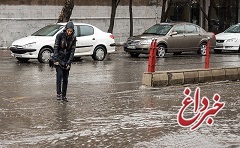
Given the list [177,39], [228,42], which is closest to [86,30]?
[177,39]

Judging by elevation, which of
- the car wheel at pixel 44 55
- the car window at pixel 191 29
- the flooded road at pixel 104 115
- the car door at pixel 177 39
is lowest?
the flooded road at pixel 104 115

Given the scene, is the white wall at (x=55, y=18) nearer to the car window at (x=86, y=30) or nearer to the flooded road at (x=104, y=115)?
the car window at (x=86, y=30)

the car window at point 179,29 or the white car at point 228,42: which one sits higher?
the car window at point 179,29

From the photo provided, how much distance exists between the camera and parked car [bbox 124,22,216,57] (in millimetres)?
24344

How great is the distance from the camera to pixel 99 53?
2264cm

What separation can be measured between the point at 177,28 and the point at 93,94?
1343 cm

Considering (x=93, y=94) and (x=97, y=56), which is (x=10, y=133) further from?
(x=97, y=56)

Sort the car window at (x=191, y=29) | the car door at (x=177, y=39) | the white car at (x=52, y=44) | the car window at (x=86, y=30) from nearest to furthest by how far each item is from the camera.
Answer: the white car at (x=52, y=44) < the car window at (x=86, y=30) < the car door at (x=177, y=39) < the car window at (x=191, y=29)

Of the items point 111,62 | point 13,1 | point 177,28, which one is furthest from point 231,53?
point 13,1

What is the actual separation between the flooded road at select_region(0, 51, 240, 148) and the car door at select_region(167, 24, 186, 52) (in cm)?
856

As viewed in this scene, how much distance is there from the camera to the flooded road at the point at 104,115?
8336mm

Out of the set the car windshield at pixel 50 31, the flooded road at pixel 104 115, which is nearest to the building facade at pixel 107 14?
the car windshield at pixel 50 31

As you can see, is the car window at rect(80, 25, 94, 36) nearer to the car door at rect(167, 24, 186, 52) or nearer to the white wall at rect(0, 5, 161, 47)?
the car door at rect(167, 24, 186, 52)

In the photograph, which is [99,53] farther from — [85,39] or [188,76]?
[188,76]
